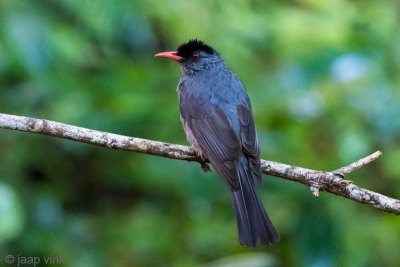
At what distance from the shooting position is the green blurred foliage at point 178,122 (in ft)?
13.9

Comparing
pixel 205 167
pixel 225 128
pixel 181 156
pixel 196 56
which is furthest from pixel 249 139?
pixel 196 56

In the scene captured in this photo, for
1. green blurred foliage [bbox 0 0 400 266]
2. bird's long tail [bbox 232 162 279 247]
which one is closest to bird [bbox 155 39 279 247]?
bird's long tail [bbox 232 162 279 247]

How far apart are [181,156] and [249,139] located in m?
0.54

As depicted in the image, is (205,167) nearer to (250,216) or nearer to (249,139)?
(249,139)

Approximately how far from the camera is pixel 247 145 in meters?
4.30

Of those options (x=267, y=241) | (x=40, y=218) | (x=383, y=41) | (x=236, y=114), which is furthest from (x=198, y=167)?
(x=383, y=41)

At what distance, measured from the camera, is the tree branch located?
354 centimetres

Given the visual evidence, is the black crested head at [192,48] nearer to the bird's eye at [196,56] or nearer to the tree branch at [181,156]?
the bird's eye at [196,56]

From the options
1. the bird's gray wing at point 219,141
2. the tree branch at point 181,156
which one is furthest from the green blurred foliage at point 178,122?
the tree branch at point 181,156

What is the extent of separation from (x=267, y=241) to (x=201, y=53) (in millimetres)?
1955

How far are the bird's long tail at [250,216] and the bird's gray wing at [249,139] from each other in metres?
0.09

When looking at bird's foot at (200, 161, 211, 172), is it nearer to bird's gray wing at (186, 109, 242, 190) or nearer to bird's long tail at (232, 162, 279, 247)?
bird's gray wing at (186, 109, 242, 190)

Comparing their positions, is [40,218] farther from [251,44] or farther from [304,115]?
[251,44]

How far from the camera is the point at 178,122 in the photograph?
4.62 meters
